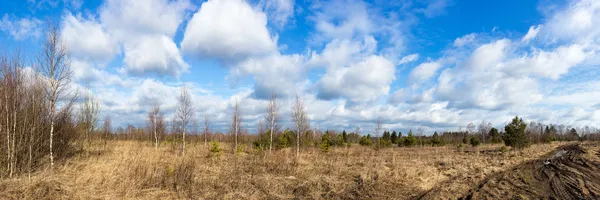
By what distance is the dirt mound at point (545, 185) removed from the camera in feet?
31.6

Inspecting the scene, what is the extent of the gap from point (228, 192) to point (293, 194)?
2009 millimetres

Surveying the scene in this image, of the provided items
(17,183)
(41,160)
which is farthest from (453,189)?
(41,160)

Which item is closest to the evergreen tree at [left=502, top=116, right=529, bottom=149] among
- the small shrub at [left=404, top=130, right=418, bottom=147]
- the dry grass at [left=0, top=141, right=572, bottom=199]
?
the small shrub at [left=404, top=130, right=418, bottom=147]

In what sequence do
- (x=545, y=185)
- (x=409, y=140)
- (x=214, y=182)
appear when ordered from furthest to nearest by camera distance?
(x=409, y=140)
(x=545, y=185)
(x=214, y=182)

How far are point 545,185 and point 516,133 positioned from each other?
21.0 metres

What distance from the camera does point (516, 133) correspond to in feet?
94.8

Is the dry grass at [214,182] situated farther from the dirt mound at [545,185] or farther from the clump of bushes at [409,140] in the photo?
the clump of bushes at [409,140]

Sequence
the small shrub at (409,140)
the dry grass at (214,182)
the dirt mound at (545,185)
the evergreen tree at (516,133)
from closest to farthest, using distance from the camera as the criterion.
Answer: the dry grass at (214,182) < the dirt mound at (545,185) < the evergreen tree at (516,133) < the small shrub at (409,140)

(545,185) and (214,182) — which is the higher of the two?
(214,182)

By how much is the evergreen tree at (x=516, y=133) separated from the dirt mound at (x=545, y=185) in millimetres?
15000

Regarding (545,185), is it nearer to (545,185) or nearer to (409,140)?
(545,185)

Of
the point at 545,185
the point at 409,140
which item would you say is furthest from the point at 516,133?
the point at 545,185

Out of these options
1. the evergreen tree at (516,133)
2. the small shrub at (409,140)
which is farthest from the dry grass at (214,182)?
the small shrub at (409,140)

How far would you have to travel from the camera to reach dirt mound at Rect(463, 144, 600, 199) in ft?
31.6
